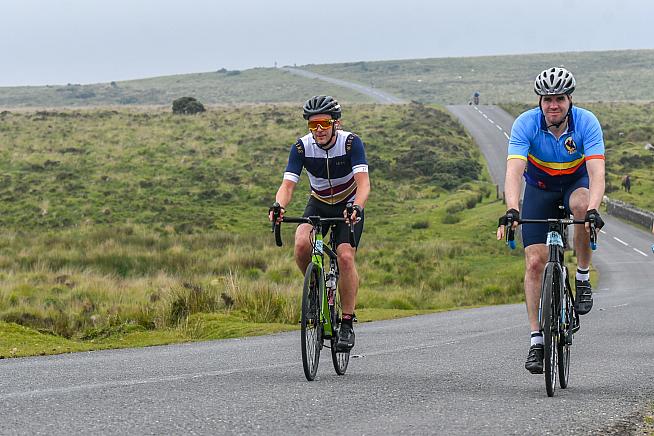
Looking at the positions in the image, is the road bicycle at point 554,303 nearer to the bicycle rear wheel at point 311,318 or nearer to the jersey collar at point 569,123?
the jersey collar at point 569,123

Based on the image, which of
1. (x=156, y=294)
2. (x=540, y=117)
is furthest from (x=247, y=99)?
(x=540, y=117)

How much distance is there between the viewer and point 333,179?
29.6 ft

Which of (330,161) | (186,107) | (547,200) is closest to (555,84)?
(547,200)

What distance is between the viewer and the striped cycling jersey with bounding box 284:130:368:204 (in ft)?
29.1

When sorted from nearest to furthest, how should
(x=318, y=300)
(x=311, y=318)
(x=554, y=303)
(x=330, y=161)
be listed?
(x=554, y=303) → (x=311, y=318) → (x=318, y=300) → (x=330, y=161)

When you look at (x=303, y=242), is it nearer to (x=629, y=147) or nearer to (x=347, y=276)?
(x=347, y=276)

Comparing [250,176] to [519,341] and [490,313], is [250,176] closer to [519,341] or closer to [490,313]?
[490,313]

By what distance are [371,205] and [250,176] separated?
748 cm

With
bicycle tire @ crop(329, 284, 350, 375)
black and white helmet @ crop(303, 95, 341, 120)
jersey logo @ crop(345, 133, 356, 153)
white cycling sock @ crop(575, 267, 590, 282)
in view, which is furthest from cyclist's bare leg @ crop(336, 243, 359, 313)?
white cycling sock @ crop(575, 267, 590, 282)

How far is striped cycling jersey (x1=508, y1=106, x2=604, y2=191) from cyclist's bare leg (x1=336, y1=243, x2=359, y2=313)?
5.24 ft

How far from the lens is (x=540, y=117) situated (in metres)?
7.96

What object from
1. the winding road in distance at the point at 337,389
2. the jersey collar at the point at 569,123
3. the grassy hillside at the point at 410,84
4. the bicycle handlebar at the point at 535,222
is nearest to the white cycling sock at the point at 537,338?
the winding road in distance at the point at 337,389

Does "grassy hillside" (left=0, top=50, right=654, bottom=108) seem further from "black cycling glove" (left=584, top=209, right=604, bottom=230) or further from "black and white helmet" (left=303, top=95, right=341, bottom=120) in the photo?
"black cycling glove" (left=584, top=209, right=604, bottom=230)

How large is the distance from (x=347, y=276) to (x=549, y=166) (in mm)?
1913
